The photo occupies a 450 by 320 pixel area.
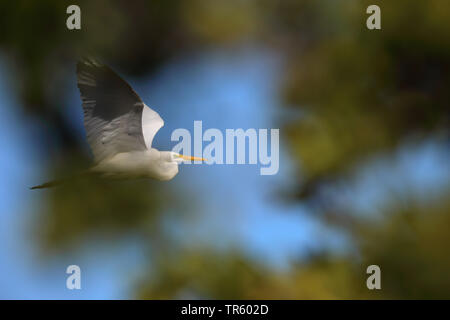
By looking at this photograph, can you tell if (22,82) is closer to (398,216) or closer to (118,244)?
(118,244)

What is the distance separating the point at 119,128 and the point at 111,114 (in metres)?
0.05

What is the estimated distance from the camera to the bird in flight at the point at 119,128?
160 centimetres

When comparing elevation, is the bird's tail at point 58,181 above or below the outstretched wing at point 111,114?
below

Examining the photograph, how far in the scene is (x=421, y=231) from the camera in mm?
1561

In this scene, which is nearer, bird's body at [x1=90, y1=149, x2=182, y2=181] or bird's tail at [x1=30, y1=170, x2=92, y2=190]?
bird's tail at [x1=30, y1=170, x2=92, y2=190]

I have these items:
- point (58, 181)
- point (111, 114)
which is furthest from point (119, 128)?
point (58, 181)

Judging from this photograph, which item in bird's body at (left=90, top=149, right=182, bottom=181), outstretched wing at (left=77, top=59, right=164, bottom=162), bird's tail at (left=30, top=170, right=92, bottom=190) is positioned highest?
outstretched wing at (left=77, top=59, right=164, bottom=162)

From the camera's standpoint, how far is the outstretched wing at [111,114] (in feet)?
5.23

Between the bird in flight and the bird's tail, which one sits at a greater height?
the bird in flight

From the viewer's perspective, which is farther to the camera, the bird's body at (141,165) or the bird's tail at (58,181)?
the bird's body at (141,165)

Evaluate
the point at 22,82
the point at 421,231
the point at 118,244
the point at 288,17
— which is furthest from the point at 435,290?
the point at 22,82

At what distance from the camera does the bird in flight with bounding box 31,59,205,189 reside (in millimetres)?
1601

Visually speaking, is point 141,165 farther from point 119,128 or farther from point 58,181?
point 58,181

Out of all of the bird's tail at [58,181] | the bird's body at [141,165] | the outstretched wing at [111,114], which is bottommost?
the bird's tail at [58,181]
